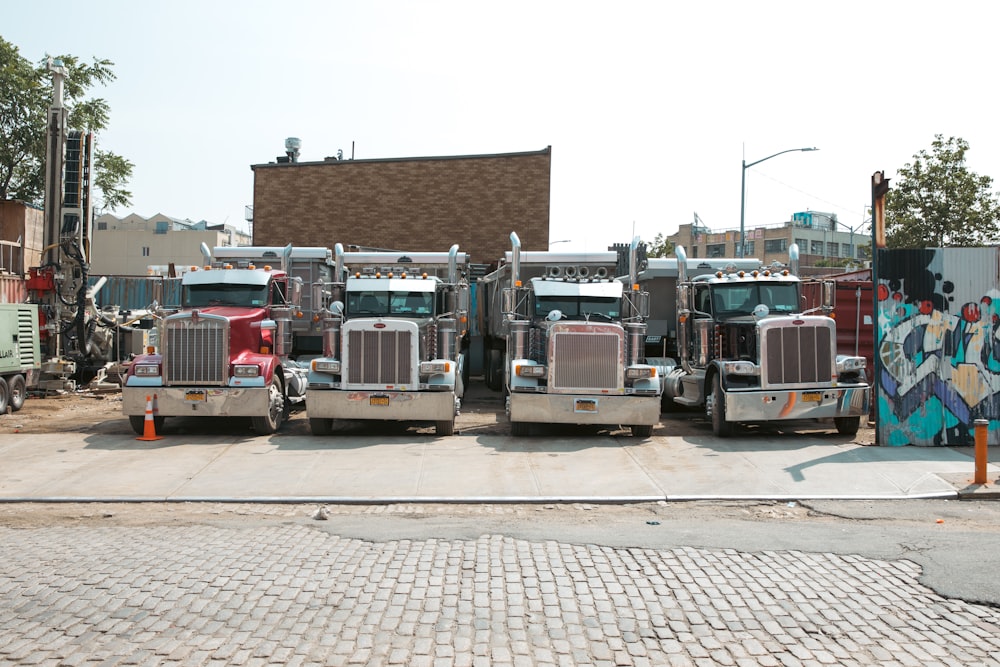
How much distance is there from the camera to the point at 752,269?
18.0 meters

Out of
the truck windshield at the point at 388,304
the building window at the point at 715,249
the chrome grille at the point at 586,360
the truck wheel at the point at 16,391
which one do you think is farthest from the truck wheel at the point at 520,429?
the building window at the point at 715,249

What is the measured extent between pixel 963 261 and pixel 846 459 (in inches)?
146

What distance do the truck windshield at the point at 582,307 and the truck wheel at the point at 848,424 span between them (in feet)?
13.6

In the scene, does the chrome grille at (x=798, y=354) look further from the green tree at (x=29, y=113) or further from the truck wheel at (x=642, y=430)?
the green tree at (x=29, y=113)

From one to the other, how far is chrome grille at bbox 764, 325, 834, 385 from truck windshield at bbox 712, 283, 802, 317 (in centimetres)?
109

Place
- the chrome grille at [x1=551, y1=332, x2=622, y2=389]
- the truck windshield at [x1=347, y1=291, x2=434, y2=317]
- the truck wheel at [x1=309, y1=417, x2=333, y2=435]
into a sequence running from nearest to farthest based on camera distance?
the chrome grille at [x1=551, y1=332, x2=622, y2=389]
the truck wheel at [x1=309, y1=417, x2=333, y2=435]
the truck windshield at [x1=347, y1=291, x2=434, y2=317]

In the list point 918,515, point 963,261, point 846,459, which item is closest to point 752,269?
point 963,261

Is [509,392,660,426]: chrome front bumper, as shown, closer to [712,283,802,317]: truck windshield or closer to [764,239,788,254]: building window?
[712,283,802,317]: truck windshield

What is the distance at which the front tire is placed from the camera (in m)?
14.7

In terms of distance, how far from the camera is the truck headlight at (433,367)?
48.3 ft

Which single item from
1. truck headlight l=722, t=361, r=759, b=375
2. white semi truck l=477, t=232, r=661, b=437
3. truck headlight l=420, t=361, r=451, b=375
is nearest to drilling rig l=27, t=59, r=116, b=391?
truck headlight l=420, t=361, r=451, b=375

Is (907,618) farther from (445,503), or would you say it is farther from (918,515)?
(445,503)

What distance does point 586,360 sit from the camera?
14.7m

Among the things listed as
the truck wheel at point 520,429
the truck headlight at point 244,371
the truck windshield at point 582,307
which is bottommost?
the truck wheel at point 520,429
